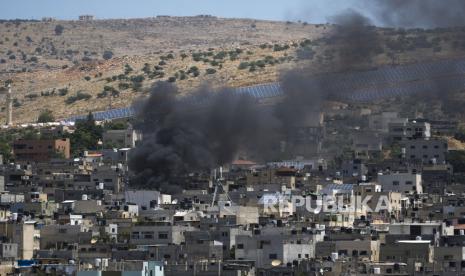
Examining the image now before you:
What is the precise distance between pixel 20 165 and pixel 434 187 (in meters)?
23.6

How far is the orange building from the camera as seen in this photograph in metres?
162

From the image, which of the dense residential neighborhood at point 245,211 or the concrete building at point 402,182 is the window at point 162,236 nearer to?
the dense residential neighborhood at point 245,211

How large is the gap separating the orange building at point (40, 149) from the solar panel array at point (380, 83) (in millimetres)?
8158

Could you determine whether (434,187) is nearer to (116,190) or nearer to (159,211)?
(116,190)

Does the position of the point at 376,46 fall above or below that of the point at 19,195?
above

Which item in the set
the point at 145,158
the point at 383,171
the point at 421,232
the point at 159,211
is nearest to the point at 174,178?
the point at 145,158

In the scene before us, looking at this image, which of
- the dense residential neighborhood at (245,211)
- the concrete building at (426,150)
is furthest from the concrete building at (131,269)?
the concrete building at (426,150)

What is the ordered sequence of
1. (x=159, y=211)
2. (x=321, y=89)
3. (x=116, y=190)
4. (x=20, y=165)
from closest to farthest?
(x=159, y=211) < (x=116, y=190) < (x=20, y=165) < (x=321, y=89)

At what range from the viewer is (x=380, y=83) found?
7357 inches

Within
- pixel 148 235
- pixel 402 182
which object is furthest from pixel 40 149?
pixel 148 235

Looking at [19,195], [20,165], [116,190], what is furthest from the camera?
[20,165]

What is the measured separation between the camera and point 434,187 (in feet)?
465

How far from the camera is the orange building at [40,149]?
162500mm

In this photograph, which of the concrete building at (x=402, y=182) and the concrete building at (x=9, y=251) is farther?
the concrete building at (x=402, y=182)
